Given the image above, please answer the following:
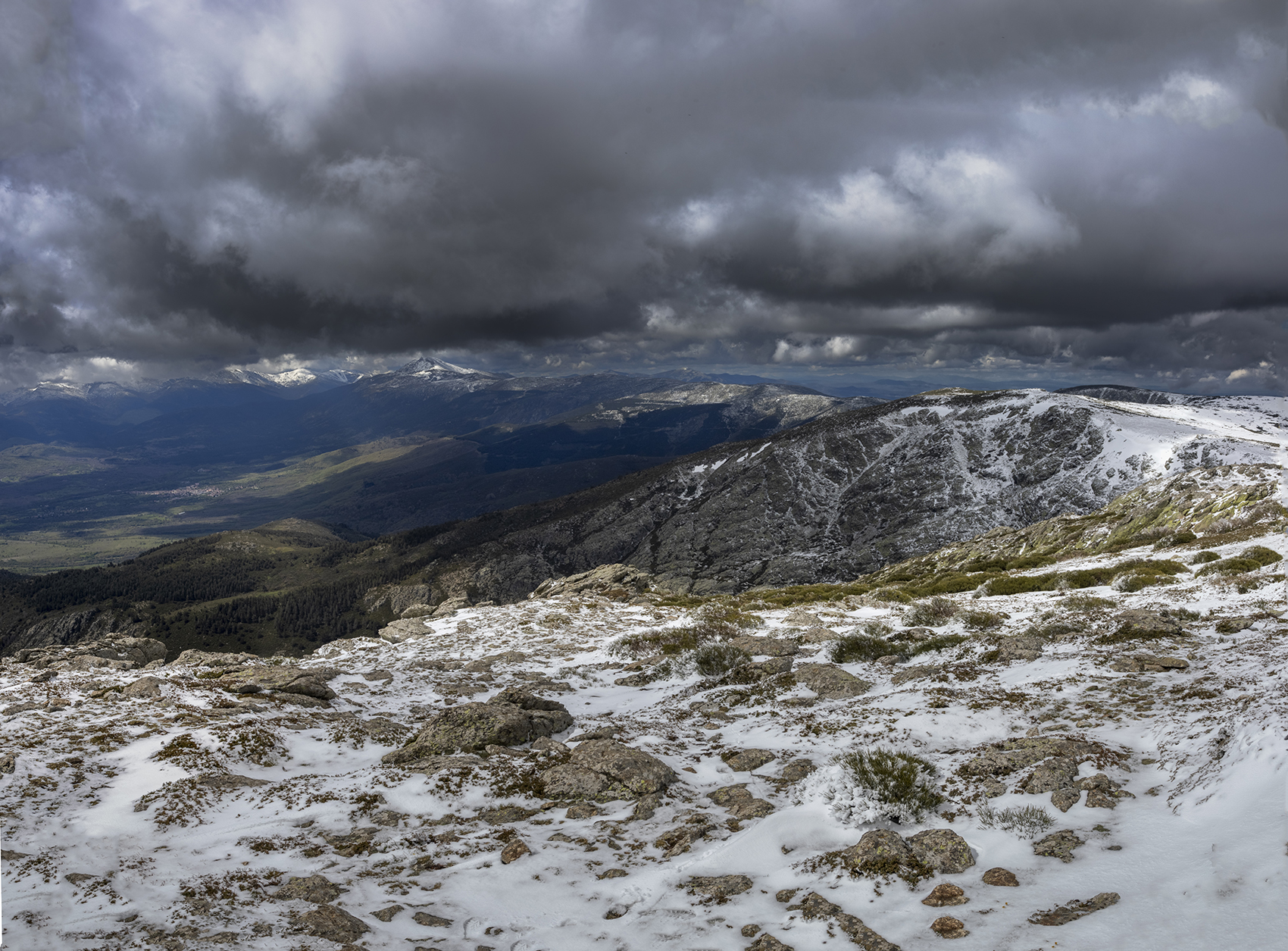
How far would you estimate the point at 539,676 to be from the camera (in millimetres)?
24062

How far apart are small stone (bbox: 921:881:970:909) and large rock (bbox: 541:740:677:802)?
5901 mm

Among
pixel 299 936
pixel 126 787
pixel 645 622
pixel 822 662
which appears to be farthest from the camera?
pixel 645 622

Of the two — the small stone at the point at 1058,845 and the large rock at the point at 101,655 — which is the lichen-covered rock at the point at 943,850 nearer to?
the small stone at the point at 1058,845

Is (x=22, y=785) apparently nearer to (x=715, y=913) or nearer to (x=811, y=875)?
(x=715, y=913)

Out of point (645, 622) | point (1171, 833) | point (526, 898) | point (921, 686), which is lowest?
point (645, 622)

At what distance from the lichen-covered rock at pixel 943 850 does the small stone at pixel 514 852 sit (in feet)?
20.7

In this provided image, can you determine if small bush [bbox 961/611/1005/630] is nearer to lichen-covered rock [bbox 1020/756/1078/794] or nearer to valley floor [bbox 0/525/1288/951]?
valley floor [bbox 0/525/1288/951]

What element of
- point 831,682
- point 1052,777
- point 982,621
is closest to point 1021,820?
point 1052,777

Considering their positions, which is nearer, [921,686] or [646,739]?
[646,739]

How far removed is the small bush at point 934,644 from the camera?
888 inches

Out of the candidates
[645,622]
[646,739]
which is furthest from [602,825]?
[645,622]

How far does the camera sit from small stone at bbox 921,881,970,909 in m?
7.42

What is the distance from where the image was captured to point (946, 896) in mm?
7523

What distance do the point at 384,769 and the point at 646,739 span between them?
21.6 feet
